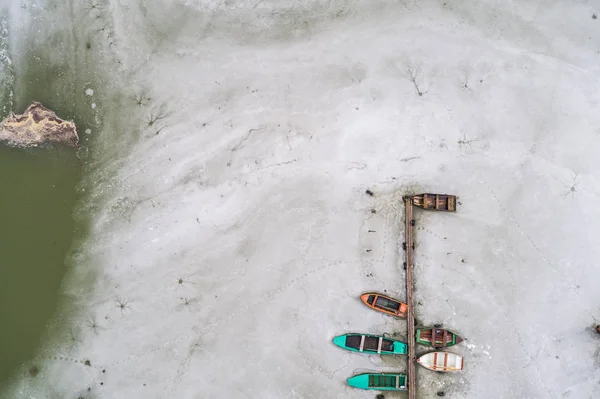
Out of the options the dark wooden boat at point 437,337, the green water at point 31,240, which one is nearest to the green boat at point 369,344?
the dark wooden boat at point 437,337

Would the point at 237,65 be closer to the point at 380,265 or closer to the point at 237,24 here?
the point at 237,24

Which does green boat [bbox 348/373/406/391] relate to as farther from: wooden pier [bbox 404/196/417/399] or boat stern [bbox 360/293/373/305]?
boat stern [bbox 360/293/373/305]

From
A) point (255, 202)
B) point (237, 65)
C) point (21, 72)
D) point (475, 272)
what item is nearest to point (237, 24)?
point (237, 65)

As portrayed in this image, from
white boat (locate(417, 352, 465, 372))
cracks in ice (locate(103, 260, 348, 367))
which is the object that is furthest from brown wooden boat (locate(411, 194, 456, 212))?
white boat (locate(417, 352, 465, 372))

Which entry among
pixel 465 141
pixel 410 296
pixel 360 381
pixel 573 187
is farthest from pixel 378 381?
pixel 573 187

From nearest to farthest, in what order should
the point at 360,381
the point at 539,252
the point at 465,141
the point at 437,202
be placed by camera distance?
the point at 360,381 → the point at 437,202 → the point at 539,252 → the point at 465,141

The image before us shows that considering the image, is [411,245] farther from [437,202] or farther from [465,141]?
[465,141]
